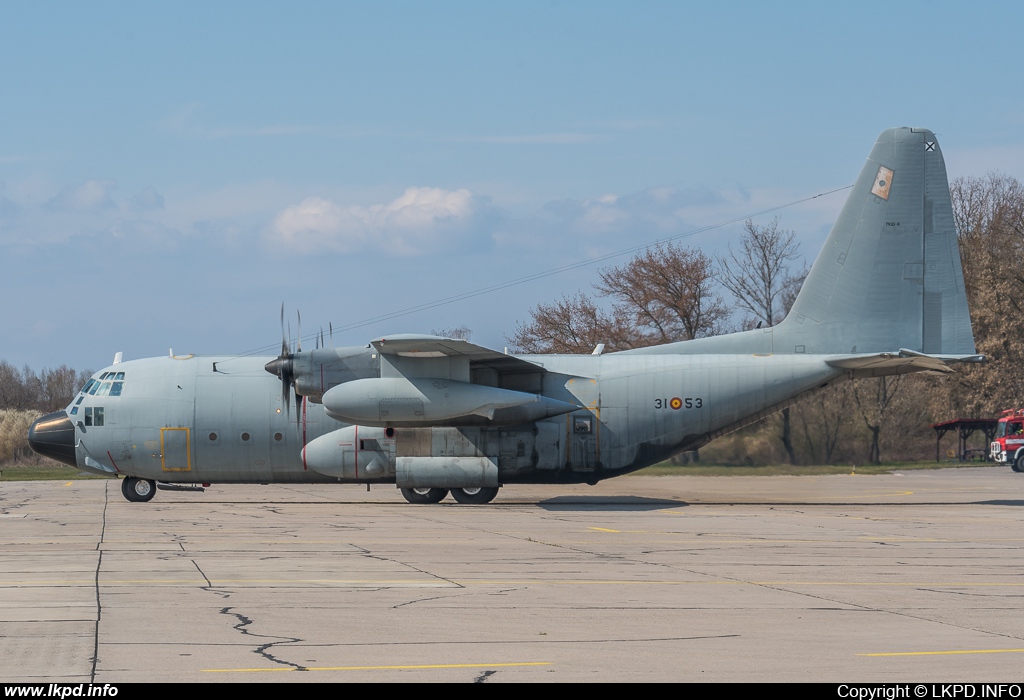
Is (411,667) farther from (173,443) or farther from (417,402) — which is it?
(173,443)

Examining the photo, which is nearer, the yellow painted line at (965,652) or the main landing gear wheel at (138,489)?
the yellow painted line at (965,652)

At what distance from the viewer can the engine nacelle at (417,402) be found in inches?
995

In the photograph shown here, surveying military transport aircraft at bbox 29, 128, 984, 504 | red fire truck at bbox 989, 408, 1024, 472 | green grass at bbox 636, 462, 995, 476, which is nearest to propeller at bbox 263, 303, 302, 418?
military transport aircraft at bbox 29, 128, 984, 504

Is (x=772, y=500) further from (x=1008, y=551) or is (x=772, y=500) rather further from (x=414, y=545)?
(x=414, y=545)

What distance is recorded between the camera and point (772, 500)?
29.5 meters

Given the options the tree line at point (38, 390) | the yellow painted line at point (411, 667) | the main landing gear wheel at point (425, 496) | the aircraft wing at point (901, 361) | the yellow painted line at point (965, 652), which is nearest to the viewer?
the yellow painted line at point (411, 667)

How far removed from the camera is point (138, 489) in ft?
94.9

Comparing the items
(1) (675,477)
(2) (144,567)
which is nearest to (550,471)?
(1) (675,477)

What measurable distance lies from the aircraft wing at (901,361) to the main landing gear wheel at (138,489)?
753 inches

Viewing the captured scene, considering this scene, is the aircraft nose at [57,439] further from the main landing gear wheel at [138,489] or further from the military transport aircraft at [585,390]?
the main landing gear wheel at [138,489]

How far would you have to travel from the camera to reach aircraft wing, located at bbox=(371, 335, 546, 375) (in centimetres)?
2420

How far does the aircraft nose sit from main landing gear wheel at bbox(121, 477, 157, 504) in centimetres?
151

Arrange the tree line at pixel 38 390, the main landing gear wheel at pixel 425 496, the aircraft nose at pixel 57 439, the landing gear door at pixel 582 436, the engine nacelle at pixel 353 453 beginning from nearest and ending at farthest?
the engine nacelle at pixel 353 453 < the landing gear door at pixel 582 436 < the main landing gear wheel at pixel 425 496 < the aircraft nose at pixel 57 439 < the tree line at pixel 38 390

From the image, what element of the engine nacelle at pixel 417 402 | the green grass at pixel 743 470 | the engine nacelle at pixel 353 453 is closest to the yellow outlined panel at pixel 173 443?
the engine nacelle at pixel 353 453
